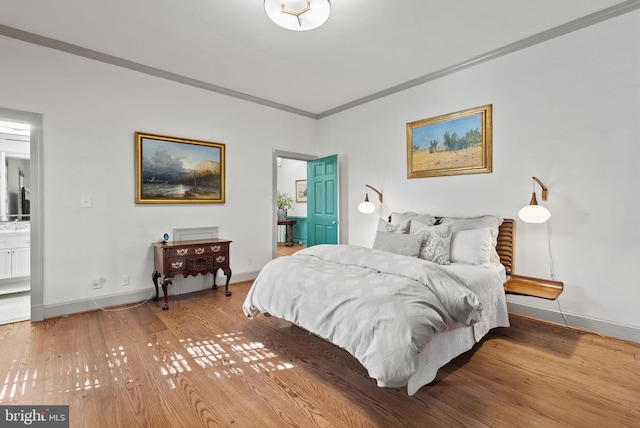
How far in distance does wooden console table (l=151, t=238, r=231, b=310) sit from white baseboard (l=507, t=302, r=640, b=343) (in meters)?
3.45

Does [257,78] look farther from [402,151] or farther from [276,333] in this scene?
[276,333]

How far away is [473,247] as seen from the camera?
9.69ft

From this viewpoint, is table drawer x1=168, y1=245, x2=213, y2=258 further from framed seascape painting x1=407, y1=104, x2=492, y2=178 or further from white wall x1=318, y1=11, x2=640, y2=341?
white wall x1=318, y1=11, x2=640, y2=341

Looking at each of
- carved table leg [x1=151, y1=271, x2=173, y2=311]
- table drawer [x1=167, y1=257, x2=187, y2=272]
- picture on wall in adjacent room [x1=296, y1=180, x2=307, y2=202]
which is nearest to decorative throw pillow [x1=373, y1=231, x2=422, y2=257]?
table drawer [x1=167, y1=257, x2=187, y2=272]

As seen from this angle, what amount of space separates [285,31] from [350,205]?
2758mm

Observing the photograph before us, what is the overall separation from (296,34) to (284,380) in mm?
3059

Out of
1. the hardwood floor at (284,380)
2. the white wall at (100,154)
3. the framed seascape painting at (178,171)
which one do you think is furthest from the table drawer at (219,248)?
the hardwood floor at (284,380)

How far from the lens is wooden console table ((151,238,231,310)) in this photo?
11.4ft

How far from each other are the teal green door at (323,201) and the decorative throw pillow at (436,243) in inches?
80.4

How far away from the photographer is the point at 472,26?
2.86 m

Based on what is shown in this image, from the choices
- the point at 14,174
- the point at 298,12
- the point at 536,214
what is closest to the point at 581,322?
the point at 536,214

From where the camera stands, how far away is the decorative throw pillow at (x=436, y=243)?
2.97 metres

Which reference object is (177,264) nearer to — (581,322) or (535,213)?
(535,213)
